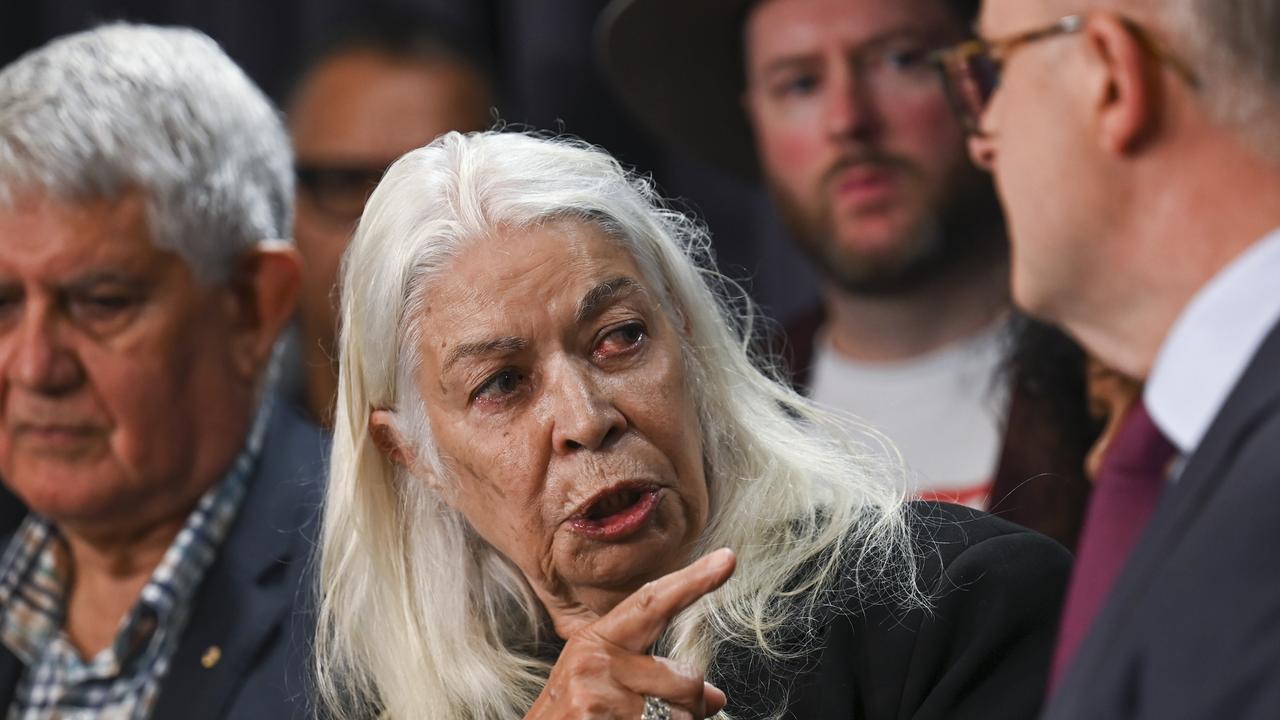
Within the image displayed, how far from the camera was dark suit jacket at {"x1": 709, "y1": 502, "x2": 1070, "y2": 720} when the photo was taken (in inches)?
68.4

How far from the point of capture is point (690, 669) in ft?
5.21

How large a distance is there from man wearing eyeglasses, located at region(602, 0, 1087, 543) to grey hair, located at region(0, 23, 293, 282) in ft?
3.19

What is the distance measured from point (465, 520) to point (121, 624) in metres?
0.72

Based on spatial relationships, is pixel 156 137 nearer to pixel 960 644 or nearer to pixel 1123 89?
pixel 960 644

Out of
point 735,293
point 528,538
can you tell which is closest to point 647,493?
point 528,538

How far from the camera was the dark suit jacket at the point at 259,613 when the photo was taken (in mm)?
2371

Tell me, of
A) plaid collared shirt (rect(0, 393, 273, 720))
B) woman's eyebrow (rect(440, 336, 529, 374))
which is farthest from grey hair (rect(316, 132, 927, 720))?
plaid collared shirt (rect(0, 393, 273, 720))

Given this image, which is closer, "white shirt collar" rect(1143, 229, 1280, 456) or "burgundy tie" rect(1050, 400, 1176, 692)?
"white shirt collar" rect(1143, 229, 1280, 456)

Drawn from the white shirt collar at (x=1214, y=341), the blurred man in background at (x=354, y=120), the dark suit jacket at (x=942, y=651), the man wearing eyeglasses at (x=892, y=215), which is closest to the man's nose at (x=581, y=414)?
the dark suit jacket at (x=942, y=651)

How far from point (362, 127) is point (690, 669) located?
2615 mm

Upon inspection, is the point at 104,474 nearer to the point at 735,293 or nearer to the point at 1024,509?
the point at 735,293

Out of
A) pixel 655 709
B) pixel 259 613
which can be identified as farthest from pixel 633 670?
pixel 259 613

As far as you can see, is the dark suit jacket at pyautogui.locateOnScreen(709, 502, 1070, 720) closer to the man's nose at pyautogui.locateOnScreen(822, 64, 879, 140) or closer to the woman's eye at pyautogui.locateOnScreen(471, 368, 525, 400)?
the woman's eye at pyautogui.locateOnScreen(471, 368, 525, 400)

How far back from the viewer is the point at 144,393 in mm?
2510
